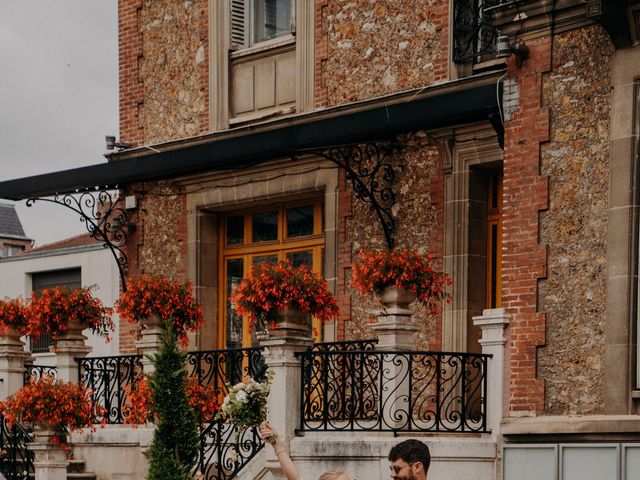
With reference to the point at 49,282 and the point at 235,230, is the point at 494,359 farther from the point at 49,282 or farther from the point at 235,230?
the point at 49,282

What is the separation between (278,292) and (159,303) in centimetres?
296

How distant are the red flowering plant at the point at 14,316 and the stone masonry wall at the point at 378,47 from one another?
4.66 metres

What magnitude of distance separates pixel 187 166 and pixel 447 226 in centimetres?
393

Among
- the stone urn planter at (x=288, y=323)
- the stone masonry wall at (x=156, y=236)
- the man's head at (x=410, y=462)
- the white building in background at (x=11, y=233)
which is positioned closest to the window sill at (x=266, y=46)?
the stone masonry wall at (x=156, y=236)

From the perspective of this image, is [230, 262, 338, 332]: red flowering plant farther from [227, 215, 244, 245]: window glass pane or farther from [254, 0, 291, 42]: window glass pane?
Answer: [254, 0, 291, 42]: window glass pane

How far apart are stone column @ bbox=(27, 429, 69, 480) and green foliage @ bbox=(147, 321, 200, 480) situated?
391cm

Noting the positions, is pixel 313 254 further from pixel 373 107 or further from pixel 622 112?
pixel 622 112

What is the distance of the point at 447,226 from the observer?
1702 cm

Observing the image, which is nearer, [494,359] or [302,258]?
[494,359]

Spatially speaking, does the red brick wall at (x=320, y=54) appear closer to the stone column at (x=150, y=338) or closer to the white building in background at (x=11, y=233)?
the stone column at (x=150, y=338)

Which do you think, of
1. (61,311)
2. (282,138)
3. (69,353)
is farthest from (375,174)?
(69,353)

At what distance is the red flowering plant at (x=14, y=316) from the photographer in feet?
63.2

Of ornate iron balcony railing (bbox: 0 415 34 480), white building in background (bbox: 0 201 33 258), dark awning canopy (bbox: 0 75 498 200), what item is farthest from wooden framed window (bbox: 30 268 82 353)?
white building in background (bbox: 0 201 33 258)

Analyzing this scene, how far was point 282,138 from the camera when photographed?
17.8m
